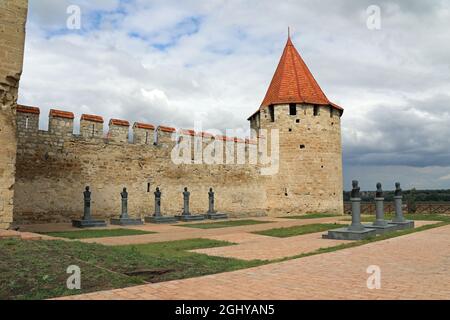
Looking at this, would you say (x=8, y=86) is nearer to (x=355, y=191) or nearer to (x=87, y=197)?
(x=87, y=197)

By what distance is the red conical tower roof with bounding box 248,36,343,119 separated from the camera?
23866 millimetres

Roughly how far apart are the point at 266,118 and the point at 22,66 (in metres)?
17.0

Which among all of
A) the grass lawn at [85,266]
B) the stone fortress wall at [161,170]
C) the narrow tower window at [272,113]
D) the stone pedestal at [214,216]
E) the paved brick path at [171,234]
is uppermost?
the narrow tower window at [272,113]

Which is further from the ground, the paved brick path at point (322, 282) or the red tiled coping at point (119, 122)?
the red tiled coping at point (119, 122)

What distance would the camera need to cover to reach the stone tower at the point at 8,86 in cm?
897

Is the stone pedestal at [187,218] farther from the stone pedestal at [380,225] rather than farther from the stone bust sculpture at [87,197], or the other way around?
the stone pedestal at [380,225]

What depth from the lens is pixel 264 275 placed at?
17.1 feet

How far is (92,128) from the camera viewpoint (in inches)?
659

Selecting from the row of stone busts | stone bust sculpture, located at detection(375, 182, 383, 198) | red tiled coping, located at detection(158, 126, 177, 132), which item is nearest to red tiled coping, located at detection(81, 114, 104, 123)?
the row of stone busts

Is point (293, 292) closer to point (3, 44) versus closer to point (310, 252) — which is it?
point (310, 252)

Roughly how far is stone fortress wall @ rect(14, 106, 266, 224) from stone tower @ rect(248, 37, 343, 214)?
3064 millimetres

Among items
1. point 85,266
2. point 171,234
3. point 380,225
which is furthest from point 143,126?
point 85,266

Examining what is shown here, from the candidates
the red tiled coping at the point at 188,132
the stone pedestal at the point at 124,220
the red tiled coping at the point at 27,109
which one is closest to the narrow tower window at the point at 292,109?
the red tiled coping at the point at 188,132

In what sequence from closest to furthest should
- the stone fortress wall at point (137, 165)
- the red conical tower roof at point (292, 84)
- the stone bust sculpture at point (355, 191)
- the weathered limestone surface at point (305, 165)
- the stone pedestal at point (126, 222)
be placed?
the stone fortress wall at point (137, 165), the stone bust sculpture at point (355, 191), the stone pedestal at point (126, 222), the weathered limestone surface at point (305, 165), the red conical tower roof at point (292, 84)
